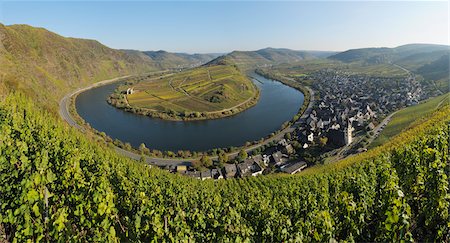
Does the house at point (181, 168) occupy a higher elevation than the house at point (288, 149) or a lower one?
lower

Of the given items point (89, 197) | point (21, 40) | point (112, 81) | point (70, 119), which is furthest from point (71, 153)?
point (112, 81)

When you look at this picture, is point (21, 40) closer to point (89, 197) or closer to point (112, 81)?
point (112, 81)

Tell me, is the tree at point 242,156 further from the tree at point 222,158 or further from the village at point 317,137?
the tree at point 222,158

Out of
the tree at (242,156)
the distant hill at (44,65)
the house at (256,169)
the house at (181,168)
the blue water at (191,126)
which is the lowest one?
the house at (256,169)

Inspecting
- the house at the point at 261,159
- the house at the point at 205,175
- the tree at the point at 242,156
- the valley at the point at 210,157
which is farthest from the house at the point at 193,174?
the house at the point at 261,159

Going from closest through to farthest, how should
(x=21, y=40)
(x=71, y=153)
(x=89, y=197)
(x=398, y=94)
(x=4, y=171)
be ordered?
(x=89, y=197) < (x=4, y=171) < (x=71, y=153) < (x=398, y=94) < (x=21, y=40)

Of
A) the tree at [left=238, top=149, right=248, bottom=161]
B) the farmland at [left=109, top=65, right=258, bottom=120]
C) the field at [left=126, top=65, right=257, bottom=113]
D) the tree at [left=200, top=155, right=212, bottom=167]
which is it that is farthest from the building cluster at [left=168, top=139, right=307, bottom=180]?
the field at [left=126, top=65, right=257, bottom=113]

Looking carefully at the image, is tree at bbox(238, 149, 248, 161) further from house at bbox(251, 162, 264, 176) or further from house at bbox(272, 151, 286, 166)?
house at bbox(272, 151, 286, 166)

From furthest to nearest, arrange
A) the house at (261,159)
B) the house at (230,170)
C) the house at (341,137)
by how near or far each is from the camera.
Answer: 1. the house at (341,137)
2. the house at (261,159)
3. the house at (230,170)

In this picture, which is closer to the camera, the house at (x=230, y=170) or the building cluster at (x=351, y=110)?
the house at (x=230, y=170)
